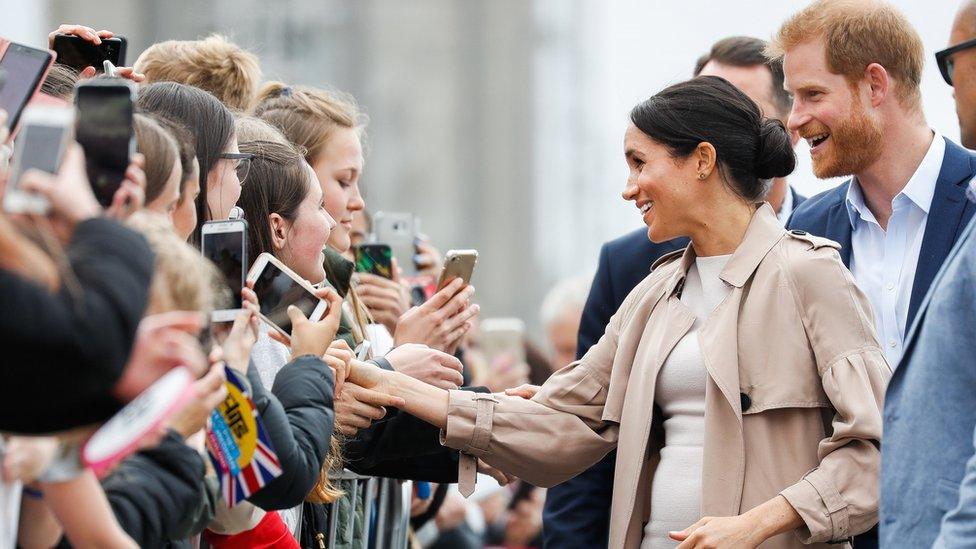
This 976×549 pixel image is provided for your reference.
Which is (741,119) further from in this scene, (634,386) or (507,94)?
(507,94)

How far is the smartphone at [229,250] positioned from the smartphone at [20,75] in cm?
49

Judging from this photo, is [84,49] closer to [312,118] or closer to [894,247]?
[312,118]

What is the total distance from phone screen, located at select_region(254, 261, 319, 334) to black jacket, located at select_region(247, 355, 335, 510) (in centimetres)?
19

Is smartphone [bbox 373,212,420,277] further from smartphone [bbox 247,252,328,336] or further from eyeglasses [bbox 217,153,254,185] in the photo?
smartphone [bbox 247,252,328,336]

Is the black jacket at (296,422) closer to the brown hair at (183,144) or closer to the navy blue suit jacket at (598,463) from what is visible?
the brown hair at (183,144)

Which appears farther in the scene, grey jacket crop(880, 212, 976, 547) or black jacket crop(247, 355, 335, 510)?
black jacket crop(247, 355, 335, 510)

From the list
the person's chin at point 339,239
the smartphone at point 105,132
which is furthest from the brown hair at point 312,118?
the smartphone at point 105,132

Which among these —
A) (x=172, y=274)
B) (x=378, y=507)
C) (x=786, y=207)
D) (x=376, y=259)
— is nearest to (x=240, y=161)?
(x=172, y=274)

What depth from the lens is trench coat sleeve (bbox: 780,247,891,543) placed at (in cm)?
347

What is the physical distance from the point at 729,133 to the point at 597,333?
3.47 ft

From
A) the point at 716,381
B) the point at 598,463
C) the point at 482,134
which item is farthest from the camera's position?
the point at 482,134

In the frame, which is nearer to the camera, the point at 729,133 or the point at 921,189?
the point at 729,133

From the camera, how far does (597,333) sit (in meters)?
4.78

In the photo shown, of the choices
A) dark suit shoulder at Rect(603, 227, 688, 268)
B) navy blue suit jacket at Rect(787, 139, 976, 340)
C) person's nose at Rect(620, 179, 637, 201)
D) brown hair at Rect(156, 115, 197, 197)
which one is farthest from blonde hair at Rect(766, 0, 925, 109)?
brown hair at Rect(156, 115, 197, 197)
